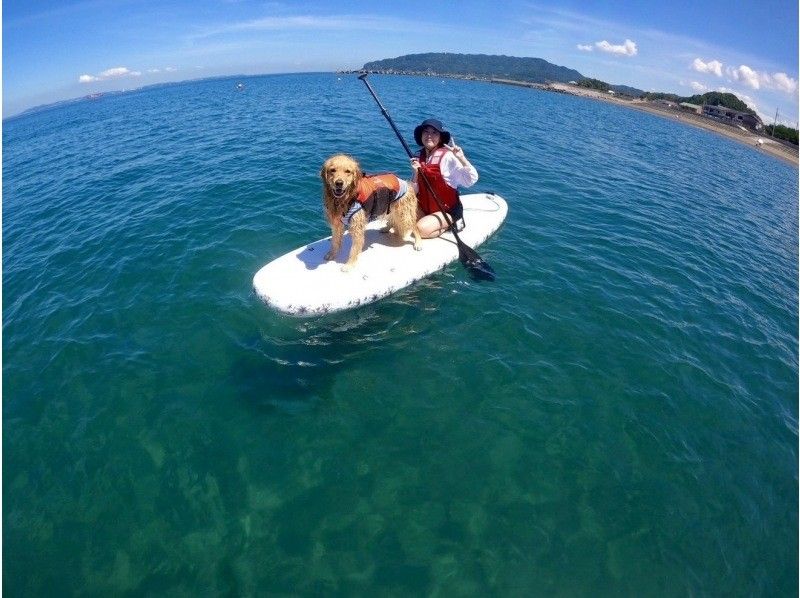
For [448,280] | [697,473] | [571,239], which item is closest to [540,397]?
[697,473]

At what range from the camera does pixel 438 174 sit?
28.5 ft

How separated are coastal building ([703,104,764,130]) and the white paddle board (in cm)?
9749

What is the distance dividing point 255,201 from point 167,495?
1055 cm

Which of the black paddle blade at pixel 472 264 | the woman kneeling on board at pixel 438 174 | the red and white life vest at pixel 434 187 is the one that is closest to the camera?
the woman kneeling on board at pixel 438 174

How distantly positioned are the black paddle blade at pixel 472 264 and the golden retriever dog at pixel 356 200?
1.64m

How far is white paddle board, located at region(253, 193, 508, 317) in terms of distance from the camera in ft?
23.6

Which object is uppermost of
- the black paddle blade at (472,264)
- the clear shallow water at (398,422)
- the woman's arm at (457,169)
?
the woman's arm at (457,169)

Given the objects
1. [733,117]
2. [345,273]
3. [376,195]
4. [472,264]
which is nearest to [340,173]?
[376,195]

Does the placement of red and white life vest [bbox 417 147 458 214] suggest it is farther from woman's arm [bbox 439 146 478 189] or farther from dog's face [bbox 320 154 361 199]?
dog's face [bbox 320 154 361 199]

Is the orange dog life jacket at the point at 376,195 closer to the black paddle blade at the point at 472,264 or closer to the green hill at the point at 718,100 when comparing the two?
the black paddle blade at the point at 472,264

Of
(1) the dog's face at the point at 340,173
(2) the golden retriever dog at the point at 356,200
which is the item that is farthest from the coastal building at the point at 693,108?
(1) the dog's face at the point at 340,173

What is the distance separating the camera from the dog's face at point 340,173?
20.9ft

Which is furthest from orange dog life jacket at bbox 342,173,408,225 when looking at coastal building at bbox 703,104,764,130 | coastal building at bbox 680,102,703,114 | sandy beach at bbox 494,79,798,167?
coastal building at bbox 680,102,703,114

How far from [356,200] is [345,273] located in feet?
4.98
